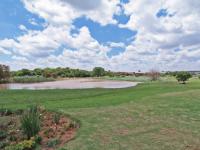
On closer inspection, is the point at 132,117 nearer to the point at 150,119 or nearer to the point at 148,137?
the point at 150,119

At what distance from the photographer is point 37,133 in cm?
769

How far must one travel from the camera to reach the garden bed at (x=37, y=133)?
6.84 m

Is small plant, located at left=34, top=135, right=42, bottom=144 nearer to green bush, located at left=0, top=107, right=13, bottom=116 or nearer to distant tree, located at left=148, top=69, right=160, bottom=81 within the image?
green bush, located at left=0, top=107, right=13, bottom=116

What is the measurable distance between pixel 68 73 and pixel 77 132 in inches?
3796

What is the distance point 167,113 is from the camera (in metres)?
10.9

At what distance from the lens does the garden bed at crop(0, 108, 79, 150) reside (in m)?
6.84

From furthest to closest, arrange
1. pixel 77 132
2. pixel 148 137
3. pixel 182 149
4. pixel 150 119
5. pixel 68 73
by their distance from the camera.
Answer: pixel 68 73 → pixel 150 119 → pixel 77 132 → pixel 148 137 → pixel 182 149

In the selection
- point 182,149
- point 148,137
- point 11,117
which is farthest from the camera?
point 11,117

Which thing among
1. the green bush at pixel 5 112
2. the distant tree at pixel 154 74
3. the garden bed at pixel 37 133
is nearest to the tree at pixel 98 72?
the distant tree at pixel 154 74

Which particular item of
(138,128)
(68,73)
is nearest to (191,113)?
(138,128)

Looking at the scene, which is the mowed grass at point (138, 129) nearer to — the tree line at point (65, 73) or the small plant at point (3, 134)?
the small plant at point (3, 134)

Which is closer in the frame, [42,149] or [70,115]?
[42,149]

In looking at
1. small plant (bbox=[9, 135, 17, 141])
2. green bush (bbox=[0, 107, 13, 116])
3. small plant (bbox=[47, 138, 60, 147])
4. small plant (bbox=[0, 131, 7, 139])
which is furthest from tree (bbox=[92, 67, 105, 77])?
small plant (bbox=[47, 138, 60, 147])

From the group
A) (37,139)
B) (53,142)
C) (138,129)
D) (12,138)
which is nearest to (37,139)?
(37,139)
